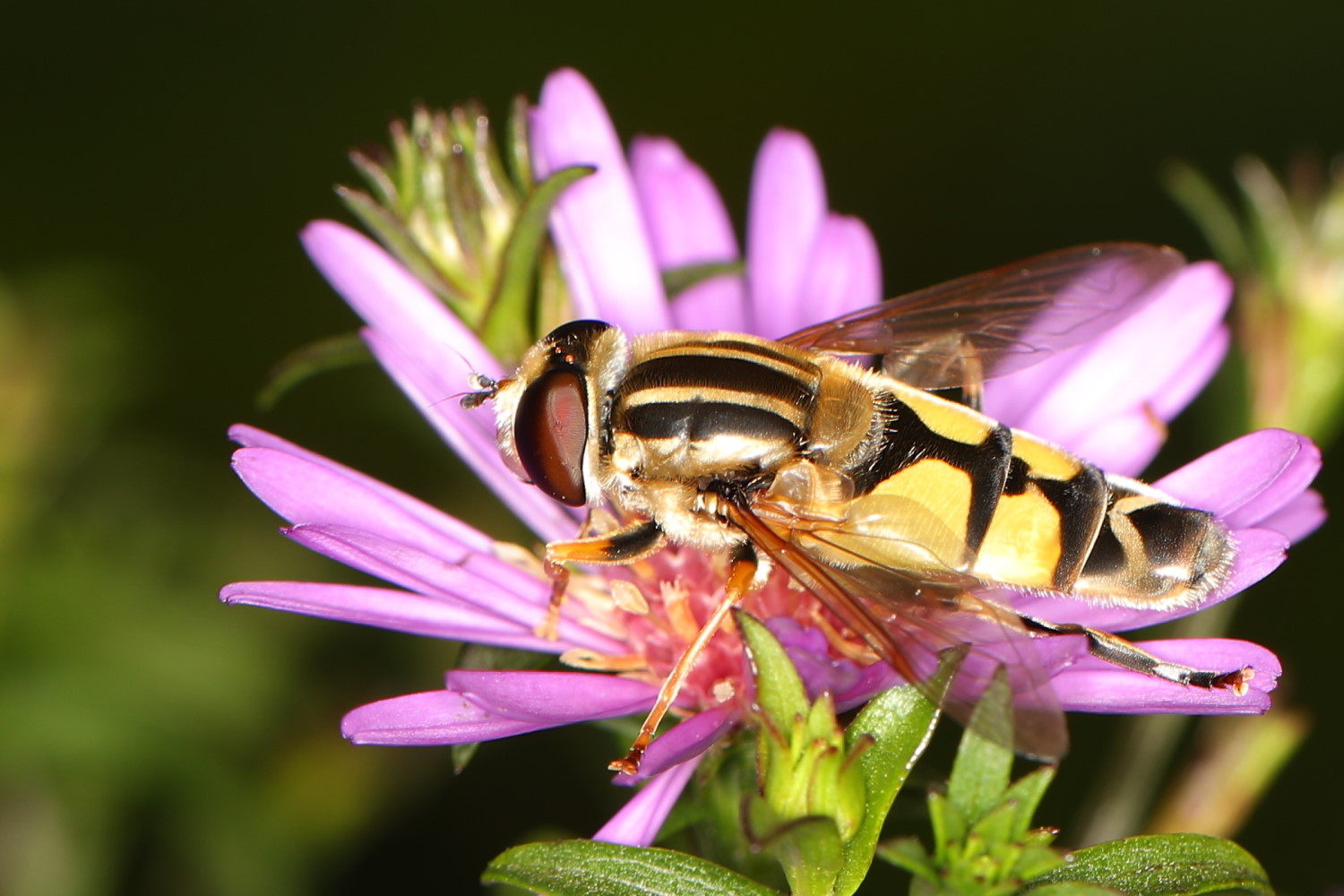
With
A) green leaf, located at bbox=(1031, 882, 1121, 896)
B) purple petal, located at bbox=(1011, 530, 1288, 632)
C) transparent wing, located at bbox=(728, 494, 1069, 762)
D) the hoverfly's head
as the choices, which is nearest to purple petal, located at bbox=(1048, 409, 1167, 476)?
purple petal, located at bbox=(1011, 530, 1288, 632)

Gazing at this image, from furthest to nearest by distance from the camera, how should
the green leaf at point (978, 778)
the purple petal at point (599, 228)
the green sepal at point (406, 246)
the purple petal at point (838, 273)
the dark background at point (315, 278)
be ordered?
the dark background at point (315, 278)
the purple petal at point (838, 273)
the purple petal at point (599, 228)
the green sepal at point (406, 246)
the green leaf at point (978, 778)

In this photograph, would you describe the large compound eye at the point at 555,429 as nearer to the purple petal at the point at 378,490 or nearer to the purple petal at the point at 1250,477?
the purple petal at the point at 378,490

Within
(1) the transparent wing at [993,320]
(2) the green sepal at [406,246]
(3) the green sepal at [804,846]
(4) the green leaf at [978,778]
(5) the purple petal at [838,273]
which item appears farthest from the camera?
(5) the purple petal at [838,273]

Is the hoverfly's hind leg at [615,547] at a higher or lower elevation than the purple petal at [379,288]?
lower

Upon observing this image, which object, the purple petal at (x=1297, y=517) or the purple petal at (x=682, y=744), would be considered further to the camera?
the purple petal at (x=1297, y=517)

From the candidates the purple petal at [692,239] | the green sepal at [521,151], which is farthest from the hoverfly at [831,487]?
the purple petal at [692,239]

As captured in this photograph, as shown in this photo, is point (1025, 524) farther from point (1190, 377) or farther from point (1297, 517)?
point (1190, 377)

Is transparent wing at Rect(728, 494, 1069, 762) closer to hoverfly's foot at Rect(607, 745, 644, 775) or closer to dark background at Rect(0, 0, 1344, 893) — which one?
hoverfly's foot at Rect(607, 745, 644, 775)

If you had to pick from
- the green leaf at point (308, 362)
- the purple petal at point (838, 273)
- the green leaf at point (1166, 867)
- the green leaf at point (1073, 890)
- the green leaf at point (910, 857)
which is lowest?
the green leaf at point (1166, 867)

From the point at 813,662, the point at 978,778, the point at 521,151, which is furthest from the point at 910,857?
the point at 521,151
